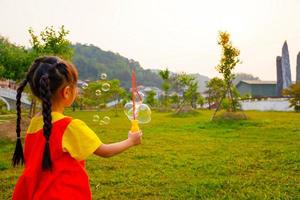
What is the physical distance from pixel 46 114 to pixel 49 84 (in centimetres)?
19

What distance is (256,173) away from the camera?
5582 mm

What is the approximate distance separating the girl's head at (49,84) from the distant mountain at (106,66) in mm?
66652

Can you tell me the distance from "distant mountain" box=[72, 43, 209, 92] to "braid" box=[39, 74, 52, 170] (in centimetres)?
6680

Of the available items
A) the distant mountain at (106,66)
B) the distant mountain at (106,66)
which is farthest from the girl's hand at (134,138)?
the distant mountain at (106,66)

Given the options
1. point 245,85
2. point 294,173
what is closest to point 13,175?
A: point 294,173

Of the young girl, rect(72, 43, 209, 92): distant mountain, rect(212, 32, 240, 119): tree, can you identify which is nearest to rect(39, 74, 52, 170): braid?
the young girl

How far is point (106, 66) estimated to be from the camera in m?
80.3

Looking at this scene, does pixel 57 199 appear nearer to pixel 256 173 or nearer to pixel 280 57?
pixel 256 173

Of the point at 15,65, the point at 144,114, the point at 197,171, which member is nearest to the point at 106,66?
the point at 15,65

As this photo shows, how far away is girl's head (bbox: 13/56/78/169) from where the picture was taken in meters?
2.14

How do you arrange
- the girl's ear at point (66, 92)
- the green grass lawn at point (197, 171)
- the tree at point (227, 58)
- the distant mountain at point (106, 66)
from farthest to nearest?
1. the distant mountain at point (106, 66)
2. the tree at point (227, 58)
3. the green grass lawn at point (197, 171)
4. the girl's ear at point (66, 92)

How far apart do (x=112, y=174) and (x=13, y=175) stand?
5.15 feet

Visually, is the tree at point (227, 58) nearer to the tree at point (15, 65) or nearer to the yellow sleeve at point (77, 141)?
the tree at point (15, 65)

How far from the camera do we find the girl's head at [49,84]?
214cm
